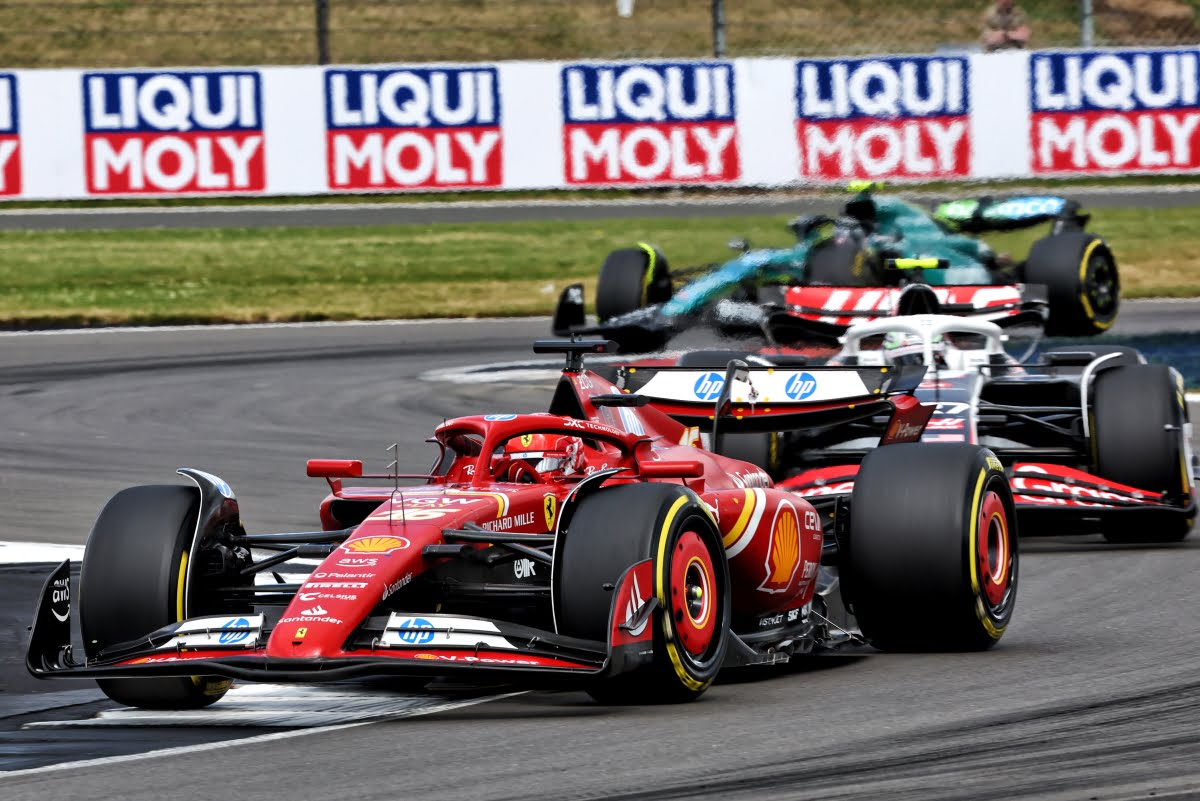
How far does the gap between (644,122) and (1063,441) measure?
15.9 meters

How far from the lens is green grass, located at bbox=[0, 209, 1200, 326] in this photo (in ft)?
78.6

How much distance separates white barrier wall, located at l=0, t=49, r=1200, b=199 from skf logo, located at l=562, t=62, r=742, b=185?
0.08 ft

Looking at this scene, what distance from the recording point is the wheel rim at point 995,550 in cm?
844

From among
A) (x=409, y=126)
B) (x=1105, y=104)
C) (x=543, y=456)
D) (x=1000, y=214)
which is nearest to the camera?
(x=543, y=456)

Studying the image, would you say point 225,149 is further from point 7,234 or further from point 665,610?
point 665,610

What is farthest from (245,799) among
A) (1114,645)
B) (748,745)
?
(1114,645)

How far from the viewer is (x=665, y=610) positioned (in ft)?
23.4

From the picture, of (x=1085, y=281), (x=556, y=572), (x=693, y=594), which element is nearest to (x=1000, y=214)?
(x=1085, y=281)

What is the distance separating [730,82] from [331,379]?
33.3 feet

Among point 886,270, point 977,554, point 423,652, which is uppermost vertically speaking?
point 886,270

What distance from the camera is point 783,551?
27.1 feet

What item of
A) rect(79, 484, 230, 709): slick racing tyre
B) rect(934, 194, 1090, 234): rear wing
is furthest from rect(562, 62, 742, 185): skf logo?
rect(79, 484, 230, 709): slick racing tyre

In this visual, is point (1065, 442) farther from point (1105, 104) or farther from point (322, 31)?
point (322, 31)

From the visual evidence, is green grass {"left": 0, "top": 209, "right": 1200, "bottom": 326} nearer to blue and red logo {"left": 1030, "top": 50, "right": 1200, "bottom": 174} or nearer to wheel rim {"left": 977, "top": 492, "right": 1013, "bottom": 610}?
blue and red logo {"left": 1030, "top": 50, "right": 1200, "bottom": 174}
